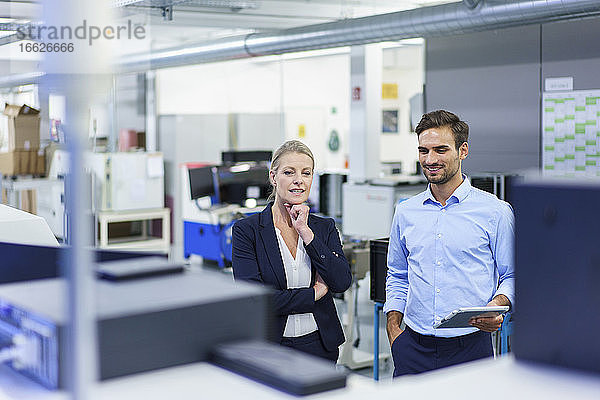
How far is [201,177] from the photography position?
7.65m

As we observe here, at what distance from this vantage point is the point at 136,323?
0.96m

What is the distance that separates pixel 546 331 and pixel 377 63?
6.30 m

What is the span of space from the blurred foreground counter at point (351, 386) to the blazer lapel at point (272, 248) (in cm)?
143

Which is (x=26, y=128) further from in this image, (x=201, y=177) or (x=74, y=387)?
(x=74, y=387)

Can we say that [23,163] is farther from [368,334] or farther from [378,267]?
[378,267]

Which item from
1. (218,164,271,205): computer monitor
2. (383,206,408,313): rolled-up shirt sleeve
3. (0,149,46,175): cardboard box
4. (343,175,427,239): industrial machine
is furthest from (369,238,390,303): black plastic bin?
(0,149,46,175): cardboard box

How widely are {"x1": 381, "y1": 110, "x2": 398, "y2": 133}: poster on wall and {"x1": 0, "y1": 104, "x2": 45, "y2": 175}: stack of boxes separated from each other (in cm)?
718

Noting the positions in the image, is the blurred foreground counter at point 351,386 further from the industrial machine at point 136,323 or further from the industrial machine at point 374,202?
the industrial machine at point 374,202

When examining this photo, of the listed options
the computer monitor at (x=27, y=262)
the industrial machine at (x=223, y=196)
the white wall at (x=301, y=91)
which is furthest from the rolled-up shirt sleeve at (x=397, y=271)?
the white wall at (x=301, y=91)

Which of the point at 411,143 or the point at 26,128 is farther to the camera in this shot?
the point at 411,143

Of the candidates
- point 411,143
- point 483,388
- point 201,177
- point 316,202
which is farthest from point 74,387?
point 411,143

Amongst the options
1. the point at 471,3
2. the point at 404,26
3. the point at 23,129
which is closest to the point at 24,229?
the point at 471,3

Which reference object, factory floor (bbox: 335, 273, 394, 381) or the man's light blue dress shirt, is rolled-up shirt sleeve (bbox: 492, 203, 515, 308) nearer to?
the man's light blue dress shirt

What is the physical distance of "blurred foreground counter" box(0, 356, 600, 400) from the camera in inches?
35.5
